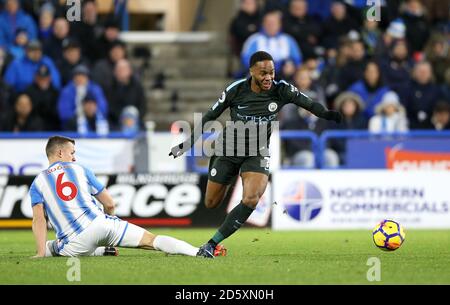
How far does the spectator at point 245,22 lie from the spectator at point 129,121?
2.84m

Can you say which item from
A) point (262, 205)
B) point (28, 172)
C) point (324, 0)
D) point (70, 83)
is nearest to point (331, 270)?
point (262, 205)

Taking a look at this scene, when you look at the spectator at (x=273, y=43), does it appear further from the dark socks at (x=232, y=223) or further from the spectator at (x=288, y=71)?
the dark socks at (x=232, y=223)

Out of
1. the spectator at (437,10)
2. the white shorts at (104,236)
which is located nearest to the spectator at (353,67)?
the spectator at (437,10)

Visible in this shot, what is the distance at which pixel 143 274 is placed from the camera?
948 cm

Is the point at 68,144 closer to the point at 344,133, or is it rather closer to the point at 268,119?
the point at 268,119

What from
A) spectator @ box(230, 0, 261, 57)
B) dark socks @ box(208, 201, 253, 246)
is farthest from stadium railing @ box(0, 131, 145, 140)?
dark socks @ box(208, 201, 253, 246)

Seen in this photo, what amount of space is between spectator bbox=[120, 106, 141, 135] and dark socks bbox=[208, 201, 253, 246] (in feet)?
24.6

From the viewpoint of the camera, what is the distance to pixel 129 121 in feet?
61.9

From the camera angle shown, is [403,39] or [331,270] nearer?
[331,270]

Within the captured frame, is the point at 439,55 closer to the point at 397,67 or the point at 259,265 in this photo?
the point at 397,67

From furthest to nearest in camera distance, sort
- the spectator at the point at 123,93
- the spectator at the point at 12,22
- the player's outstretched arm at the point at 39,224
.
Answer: the spectator at the point at 12,22 → the spectator at the point at 123,93 → the player's outstretched arm at the point at 39,224

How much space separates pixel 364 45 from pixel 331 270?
1142cm

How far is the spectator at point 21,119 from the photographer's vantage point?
18422 millimetres
